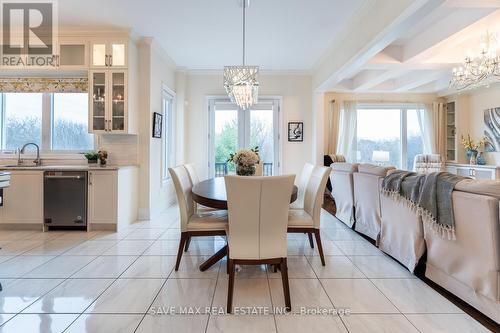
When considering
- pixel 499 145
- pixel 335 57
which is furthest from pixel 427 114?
pixel 335 57

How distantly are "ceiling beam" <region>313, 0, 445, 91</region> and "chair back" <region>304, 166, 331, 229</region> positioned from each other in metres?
1.56

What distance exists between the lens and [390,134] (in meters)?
6.86

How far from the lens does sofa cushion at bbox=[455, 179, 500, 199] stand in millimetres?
1702

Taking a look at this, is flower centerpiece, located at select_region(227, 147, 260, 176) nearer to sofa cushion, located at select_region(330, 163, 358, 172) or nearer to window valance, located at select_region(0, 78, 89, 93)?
sofa cushion, located at select_region(330, 163, 358, 172)

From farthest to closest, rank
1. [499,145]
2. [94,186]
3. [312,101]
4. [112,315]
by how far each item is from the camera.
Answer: [312,101] < [499,145] < [94,186] < [112,315]

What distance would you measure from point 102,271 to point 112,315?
A: 0.80 meters

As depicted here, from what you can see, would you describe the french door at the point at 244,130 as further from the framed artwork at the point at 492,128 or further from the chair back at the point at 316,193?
the framed artwork at the point at 492,128

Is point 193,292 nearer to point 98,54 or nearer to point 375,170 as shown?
point 375,170

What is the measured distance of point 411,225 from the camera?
95.1 inches

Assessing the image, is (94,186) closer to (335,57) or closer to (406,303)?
(406,303)

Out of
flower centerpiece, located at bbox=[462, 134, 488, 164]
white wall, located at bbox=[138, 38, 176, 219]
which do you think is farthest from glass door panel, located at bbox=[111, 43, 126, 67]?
flower centerpiece, located at bbox=[462, 134, 488, 164]

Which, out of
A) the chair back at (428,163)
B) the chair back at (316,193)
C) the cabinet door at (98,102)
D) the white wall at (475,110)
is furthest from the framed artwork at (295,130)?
the white wall at (475,110)

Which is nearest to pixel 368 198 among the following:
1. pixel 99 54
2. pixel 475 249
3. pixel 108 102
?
pixel 475 249

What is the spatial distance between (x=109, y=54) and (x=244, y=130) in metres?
2.93
